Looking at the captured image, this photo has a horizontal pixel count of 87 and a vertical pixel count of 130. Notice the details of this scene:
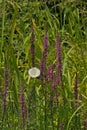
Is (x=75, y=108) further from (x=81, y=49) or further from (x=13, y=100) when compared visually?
(x=81, y=49)

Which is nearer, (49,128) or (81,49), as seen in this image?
(49,128)

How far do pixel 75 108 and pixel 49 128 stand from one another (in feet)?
0.60

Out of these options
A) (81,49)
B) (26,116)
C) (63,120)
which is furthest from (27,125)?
(81,49)

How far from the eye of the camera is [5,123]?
2.60m

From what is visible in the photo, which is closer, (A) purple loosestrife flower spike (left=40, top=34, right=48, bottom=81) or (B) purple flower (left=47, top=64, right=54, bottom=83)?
(A) purple loosestrife flower spike (left=40, top=34, right=48, bottom=81)

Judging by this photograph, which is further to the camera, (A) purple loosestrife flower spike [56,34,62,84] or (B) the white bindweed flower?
(B) the white bindweed flower

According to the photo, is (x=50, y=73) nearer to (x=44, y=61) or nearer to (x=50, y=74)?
(x=50, y=74)

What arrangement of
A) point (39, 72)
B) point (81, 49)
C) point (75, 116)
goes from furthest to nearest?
point (81, 49) → point (75, 116) → point (39, 72)

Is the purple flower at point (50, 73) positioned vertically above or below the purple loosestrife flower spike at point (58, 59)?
below

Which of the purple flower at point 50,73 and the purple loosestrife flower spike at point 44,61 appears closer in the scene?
the purple loosestrife flower spike at point 44,61

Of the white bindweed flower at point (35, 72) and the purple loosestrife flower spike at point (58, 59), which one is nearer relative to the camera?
the purple loosestrife flower spike at point (58, 59)

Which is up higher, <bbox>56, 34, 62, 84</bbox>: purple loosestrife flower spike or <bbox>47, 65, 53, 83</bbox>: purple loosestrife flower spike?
<bbox>56, 34, 62, 84</bbox>: purple loosestrife flower spike

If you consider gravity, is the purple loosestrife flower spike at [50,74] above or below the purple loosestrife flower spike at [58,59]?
below

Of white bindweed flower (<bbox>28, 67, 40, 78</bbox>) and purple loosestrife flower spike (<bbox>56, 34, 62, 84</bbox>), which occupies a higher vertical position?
purple loosestrife flower spike (<bbox>56, 34, 62, 84</bbox>)
